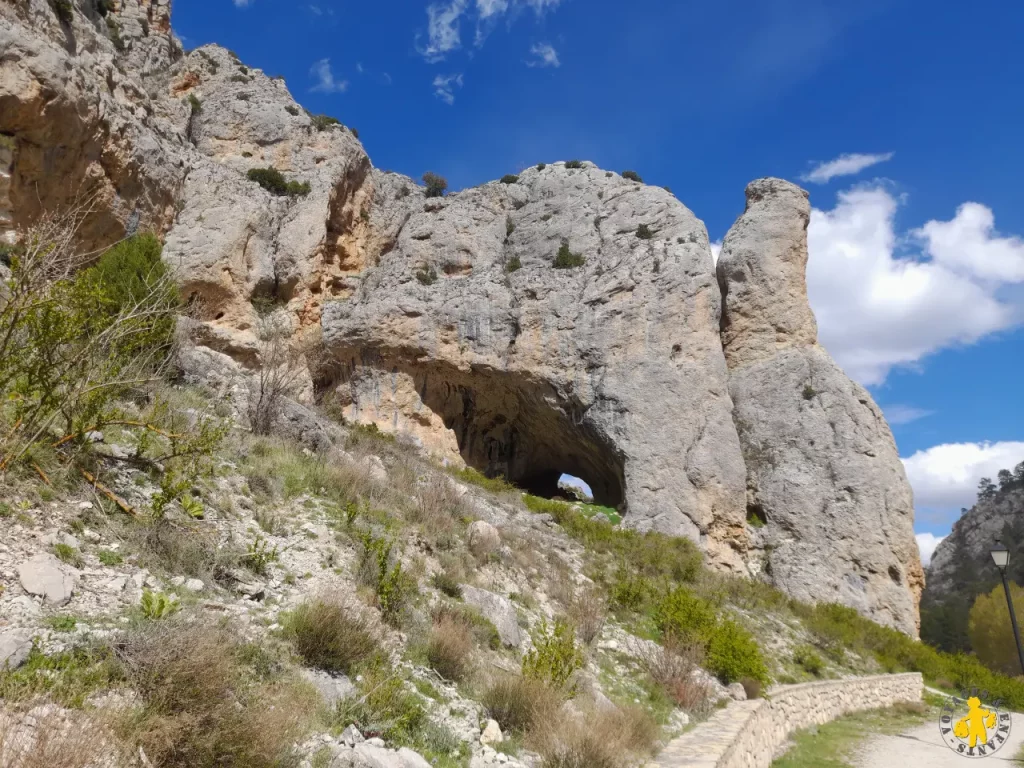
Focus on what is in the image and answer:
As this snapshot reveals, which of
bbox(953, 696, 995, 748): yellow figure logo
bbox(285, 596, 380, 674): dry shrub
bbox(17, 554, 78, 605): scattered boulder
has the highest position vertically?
bbox(17, 554, 78, 605): scattered boulder

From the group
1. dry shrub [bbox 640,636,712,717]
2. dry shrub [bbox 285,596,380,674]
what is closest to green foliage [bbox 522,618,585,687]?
dry shrub [bbox 285,596,380,674]

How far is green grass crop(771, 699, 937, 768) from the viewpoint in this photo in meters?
8.07

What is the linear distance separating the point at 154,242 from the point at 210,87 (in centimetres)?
1198

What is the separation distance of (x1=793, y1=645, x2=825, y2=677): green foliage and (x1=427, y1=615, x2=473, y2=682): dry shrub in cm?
896

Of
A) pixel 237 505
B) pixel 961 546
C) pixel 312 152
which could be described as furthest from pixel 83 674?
pixel 961 546

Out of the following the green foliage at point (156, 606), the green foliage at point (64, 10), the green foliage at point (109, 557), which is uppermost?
the green foliage at point (64, 10)

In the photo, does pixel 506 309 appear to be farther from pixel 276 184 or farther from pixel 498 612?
pixel 498 612

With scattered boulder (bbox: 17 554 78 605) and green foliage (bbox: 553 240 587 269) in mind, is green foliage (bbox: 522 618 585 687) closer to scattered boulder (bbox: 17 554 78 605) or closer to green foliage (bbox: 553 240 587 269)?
scattered boulder (bbox: 17 554 78 605)

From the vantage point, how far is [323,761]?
3746mm

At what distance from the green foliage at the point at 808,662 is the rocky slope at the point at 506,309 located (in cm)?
506

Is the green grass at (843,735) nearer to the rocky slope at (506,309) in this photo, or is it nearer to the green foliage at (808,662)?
the green foliage at (808,662)

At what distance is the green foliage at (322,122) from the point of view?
23.9 metres

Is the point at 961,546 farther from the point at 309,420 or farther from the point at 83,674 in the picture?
the point at 83,674

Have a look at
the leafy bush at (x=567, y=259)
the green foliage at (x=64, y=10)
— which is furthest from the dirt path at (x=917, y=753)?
the green foliage at (x=64, y=10)
